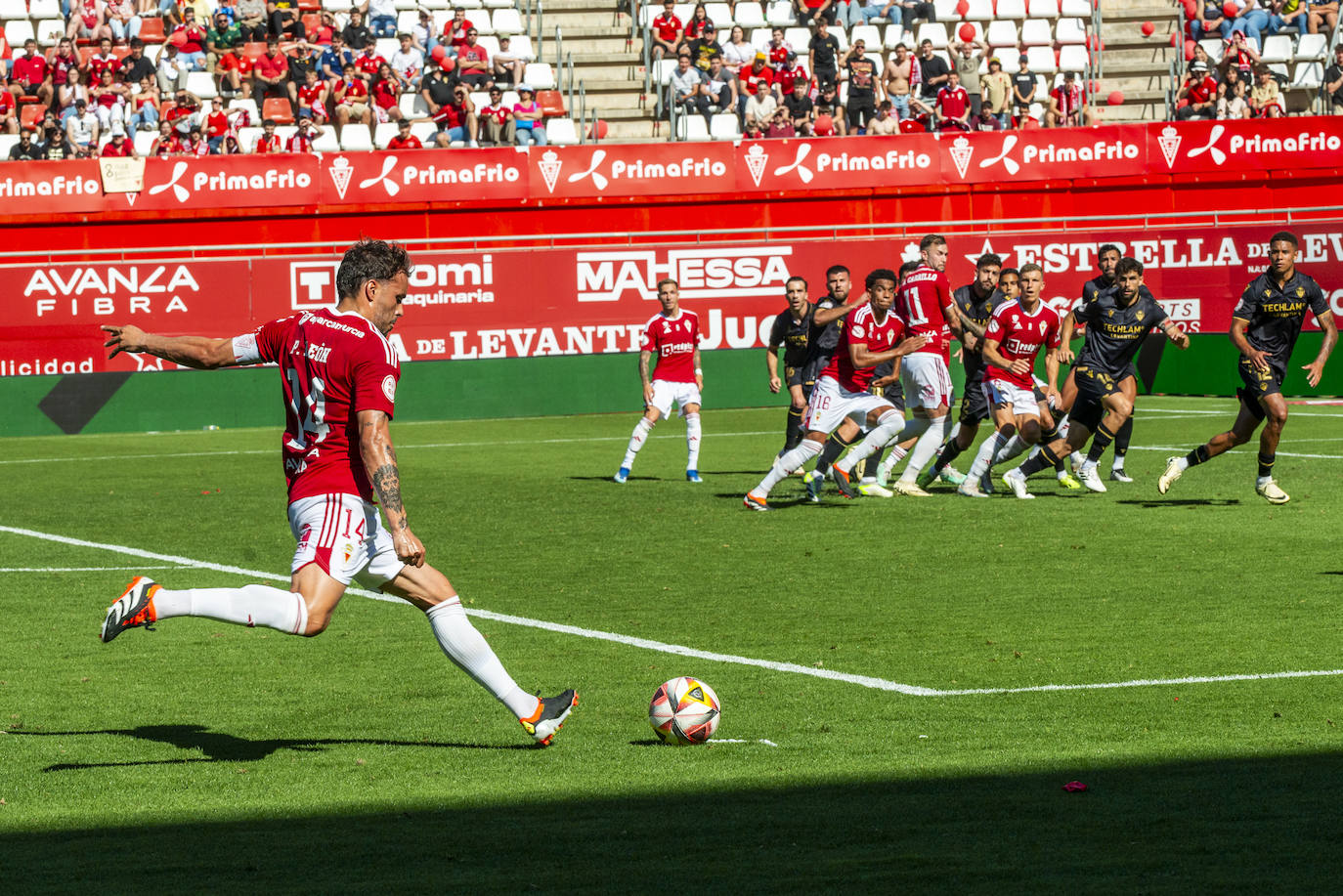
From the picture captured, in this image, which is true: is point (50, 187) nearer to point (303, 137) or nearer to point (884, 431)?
point (303, 137)

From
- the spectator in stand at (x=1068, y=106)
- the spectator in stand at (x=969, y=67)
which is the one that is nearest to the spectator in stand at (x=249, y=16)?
the spectator in stand at (x=969, y=67)

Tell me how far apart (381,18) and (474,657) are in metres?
28.8

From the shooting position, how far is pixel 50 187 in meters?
30.1

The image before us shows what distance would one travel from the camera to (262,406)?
29484 mm

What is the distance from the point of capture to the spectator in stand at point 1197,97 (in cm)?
3397

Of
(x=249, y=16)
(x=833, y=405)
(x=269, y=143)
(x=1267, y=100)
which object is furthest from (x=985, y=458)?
Result: (x=249, y=16)

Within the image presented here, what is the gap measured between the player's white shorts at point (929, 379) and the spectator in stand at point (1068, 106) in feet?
58.5

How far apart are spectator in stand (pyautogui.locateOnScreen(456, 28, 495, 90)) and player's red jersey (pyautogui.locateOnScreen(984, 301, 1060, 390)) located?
1839 cm

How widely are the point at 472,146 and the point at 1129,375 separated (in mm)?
16887

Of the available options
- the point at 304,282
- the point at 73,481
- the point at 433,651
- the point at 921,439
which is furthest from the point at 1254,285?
the point at 304,282

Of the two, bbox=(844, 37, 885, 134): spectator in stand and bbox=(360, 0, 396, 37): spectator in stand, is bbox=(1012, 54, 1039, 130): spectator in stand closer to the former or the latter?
bbox=(844, 37, 885, 134): spectator in stand

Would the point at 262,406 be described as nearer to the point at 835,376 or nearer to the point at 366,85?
the point at 366,85

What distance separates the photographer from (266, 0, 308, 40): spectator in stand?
3338cm

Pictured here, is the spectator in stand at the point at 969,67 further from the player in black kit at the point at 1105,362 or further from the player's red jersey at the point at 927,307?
the player in black kit at the point at 1105,362
